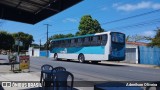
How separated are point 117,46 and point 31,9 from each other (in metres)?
23.2

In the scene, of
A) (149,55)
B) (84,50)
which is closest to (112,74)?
(84,50)

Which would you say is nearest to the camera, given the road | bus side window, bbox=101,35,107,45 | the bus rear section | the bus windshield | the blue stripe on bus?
the road

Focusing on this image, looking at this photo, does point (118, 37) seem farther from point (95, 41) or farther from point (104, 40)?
point (95, 41)

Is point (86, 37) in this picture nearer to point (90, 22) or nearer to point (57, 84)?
point (57, 84)

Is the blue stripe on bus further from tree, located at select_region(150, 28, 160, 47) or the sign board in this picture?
the sign board

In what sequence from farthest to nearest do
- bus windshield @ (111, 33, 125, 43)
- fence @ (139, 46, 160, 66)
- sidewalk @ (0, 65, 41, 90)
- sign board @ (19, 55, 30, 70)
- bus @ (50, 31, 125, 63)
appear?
1. fence @ (139, 46, 160, 66)
2. bus windshield @ (111, 33, 125, 43)
3. bus @ (50, 31, 125, 63)
4. sign board @ (19, 55, 30, 70)
5. sidewalk @ (0, 65, 41, 90)

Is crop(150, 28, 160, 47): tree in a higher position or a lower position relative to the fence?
higher

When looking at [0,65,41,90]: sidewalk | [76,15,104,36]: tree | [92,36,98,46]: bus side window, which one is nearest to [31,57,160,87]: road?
[0,65,41,90]: sidewalk

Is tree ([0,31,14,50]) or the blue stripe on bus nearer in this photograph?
the blue stripe on bus

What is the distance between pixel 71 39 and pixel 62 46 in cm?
329

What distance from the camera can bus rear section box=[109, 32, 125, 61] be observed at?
103ft

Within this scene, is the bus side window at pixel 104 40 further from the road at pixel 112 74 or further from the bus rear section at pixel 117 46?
the road at pixel 112 74

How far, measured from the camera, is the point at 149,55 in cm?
3953

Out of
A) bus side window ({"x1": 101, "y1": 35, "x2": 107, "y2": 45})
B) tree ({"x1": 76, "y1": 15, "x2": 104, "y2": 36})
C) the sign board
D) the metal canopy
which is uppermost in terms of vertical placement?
tree ({"x1": 76, "y1": 15, "x2": 104, "y2": 36})
